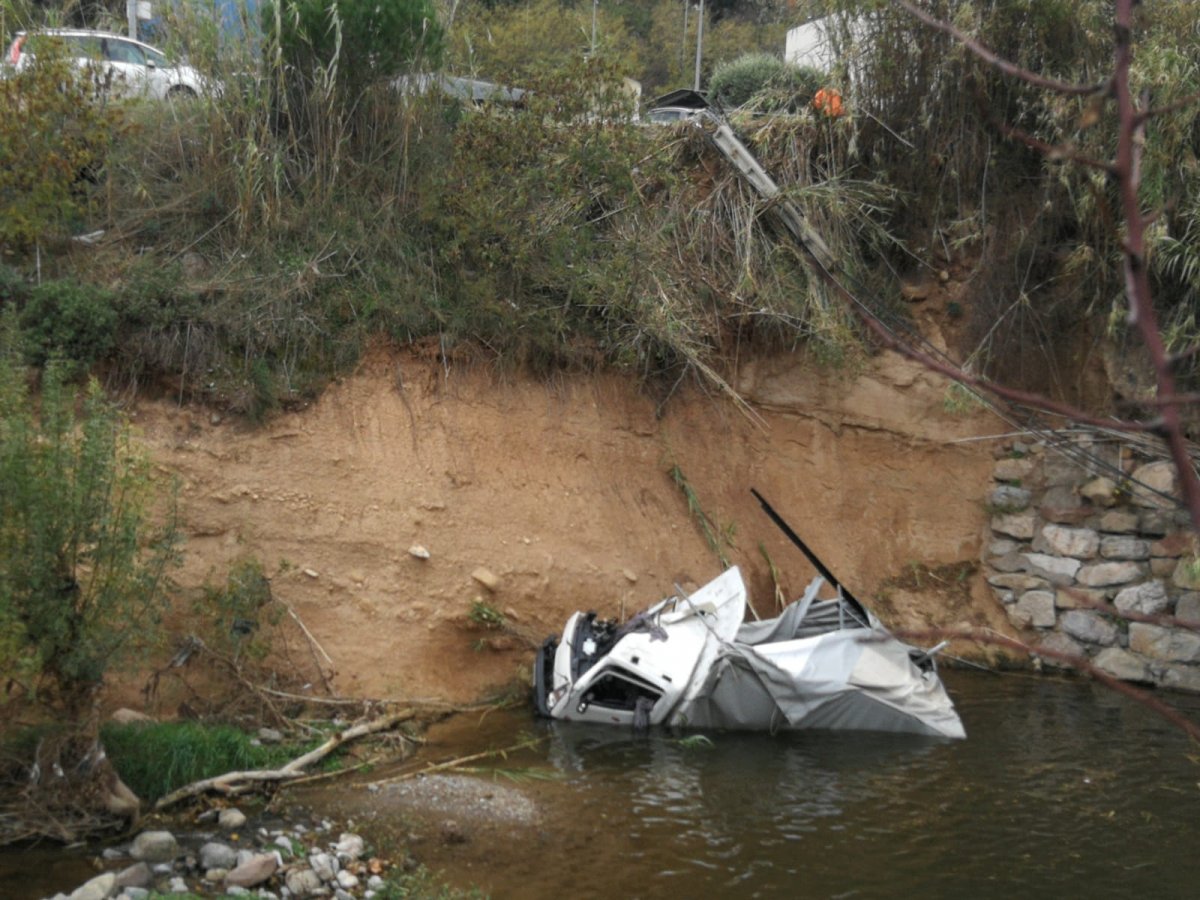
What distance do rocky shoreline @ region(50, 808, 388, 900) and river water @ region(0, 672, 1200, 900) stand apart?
0.38 metres

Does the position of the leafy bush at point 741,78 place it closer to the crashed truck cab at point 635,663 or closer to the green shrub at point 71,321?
the crashed truck cab at point 635,663

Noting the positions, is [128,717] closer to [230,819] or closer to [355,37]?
[230,819]

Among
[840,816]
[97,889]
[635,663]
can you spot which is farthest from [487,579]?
[97,889]

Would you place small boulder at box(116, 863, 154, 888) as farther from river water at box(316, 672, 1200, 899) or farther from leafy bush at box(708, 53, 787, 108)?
leafy bush at box(708, 53, 787, 108)

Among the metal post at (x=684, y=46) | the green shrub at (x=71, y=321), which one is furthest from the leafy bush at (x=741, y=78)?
the green shrub at (x=71, y=321)

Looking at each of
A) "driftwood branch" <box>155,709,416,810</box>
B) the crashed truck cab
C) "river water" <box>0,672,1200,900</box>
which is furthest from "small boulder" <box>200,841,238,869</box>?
the crashed truck cab

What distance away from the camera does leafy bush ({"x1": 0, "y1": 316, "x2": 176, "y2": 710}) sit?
668 centimetres

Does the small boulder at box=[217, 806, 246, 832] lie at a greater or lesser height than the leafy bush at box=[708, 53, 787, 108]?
lesser

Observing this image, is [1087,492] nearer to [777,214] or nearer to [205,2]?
[777,214]

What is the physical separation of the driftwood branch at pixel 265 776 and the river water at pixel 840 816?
0.53m

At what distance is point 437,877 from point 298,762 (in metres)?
1.68

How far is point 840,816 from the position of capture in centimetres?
791

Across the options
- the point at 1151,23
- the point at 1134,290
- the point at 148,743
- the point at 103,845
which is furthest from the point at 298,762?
the point at 1151,23

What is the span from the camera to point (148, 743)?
772 centimetres
